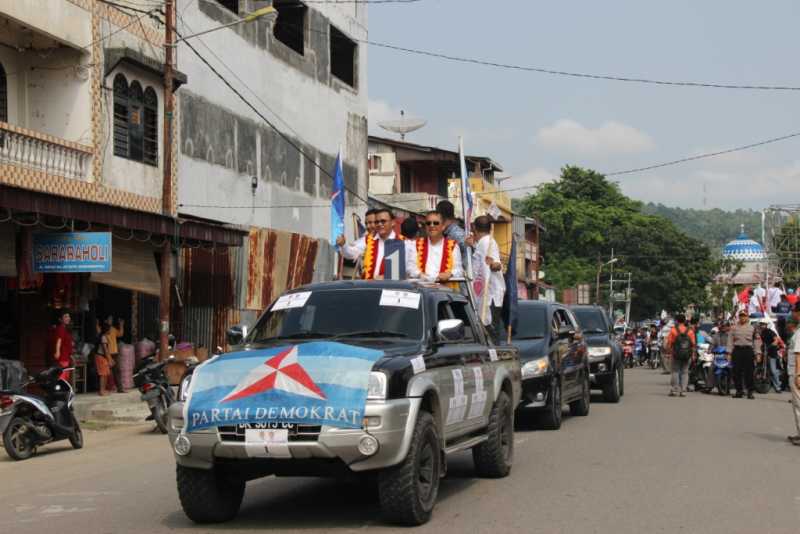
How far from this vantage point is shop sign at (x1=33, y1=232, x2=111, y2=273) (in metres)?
19.0

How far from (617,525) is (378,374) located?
2.11 m

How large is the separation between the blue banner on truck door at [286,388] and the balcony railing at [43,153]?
12.9 m

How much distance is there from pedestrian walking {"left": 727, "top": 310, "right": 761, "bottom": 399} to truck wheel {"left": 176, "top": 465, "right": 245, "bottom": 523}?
16.7 meters

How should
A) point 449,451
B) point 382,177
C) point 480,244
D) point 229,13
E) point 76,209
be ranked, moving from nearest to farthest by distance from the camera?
point 449,451 → point 480,244 → point 76,209 → point 229,13 → point 382,177

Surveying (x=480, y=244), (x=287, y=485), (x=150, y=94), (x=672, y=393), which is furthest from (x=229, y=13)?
(x=287, y=485)

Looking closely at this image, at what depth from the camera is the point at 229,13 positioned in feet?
96.6

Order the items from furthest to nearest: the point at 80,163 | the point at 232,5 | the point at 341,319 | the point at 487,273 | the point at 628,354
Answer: the point at 628,354, the point at 232,5, the point at 80,163, the point at 487,273, the point at 341,319

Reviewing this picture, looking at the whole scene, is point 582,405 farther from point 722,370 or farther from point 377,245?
point 722,370

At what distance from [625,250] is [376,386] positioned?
89.0 metres

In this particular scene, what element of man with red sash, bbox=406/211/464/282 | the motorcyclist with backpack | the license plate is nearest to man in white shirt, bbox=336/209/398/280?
man with red sash, bbox=406/211/464/282

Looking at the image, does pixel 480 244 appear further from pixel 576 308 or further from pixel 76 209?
pixel 576 308

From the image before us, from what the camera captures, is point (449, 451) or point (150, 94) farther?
point (150, 94)

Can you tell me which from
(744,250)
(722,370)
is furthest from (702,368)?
(744,250)

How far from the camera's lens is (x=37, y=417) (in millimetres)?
14180
